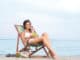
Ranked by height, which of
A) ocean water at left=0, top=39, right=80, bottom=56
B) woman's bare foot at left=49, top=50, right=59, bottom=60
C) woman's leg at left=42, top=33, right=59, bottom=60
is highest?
woman's leg at left=42, top=33, right=59, bottom=60

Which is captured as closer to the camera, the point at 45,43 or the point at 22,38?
the point at 45,43

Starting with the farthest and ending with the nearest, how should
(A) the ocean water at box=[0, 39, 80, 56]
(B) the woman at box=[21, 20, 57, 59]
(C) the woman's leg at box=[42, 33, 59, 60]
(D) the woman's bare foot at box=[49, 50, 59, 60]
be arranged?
(A) the ocean water at box=[0, 39, 80, 56] → (B) the woman at box=[21, 20, 57, 59] → (C) the woman's leg at box=[42, 33, 59, 60] → (D) the woman's bare foot at box=[49, 50, 59, 60]

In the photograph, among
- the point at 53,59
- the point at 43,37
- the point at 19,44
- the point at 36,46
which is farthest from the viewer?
the point at 19,44

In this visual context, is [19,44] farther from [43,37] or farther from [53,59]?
[53,59]

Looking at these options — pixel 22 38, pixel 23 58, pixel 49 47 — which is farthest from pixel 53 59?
pixel 22 38

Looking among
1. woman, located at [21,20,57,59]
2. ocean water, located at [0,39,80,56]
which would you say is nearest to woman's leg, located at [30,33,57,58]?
woman, located at [21,20,57,59]

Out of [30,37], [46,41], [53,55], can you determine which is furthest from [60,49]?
[53,55]

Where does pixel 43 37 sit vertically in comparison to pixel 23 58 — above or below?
above

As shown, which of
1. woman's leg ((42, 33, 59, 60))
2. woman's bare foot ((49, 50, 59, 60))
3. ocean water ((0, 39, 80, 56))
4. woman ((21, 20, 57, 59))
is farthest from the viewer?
ocean water ((0, 39, 80, 56))

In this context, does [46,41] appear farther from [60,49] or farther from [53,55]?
[60,49]

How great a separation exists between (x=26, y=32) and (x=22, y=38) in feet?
0.87

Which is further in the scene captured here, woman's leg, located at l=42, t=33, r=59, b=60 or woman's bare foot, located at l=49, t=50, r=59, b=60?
woman's leg, located at l=42, t=33, r=59, b=60

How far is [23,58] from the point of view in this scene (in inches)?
309

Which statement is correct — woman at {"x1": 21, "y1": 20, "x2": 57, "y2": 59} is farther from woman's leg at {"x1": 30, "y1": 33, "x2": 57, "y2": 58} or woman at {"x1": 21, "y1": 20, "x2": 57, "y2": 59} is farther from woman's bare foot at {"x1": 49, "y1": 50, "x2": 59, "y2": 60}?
woman's bare foot at {"x1": 49, "y1": 50, "x2": 59, "y2": 60}
